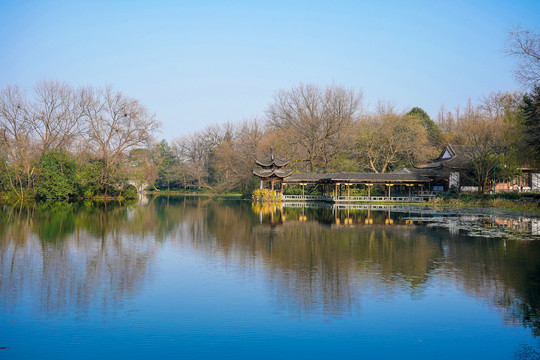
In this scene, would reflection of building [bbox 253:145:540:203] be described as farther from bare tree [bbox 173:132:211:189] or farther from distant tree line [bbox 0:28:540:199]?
bare tree [bbox 173:132:211:189]

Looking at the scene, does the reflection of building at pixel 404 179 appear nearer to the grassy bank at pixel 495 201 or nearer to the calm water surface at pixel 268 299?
the grassy bank at pixel 495 201

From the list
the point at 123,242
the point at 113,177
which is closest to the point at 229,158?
the point at 113,177

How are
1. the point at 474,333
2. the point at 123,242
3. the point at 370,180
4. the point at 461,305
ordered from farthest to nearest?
the point at 370,180 < the point at 123,242 < the point at 461,305 < the point at 474,333

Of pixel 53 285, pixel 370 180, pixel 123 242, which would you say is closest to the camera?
pixel 53 285

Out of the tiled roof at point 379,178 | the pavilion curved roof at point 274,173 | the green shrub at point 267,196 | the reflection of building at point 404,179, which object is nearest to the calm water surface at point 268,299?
the tiled roof at point 379,178

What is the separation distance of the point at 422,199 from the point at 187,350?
148 ft

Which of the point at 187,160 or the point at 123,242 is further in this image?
the point at 187,160

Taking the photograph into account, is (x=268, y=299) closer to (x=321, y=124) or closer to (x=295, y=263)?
(x=295, y=263)

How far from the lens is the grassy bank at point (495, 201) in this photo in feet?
115

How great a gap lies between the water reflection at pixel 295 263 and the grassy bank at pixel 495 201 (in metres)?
16.4

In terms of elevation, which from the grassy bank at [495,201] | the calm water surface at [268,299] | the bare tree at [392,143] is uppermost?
the bare tree at [392,143]

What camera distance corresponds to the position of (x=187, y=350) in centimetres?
667

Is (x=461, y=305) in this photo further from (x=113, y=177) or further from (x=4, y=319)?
(x=113, y=177)

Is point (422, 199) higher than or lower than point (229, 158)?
lower
